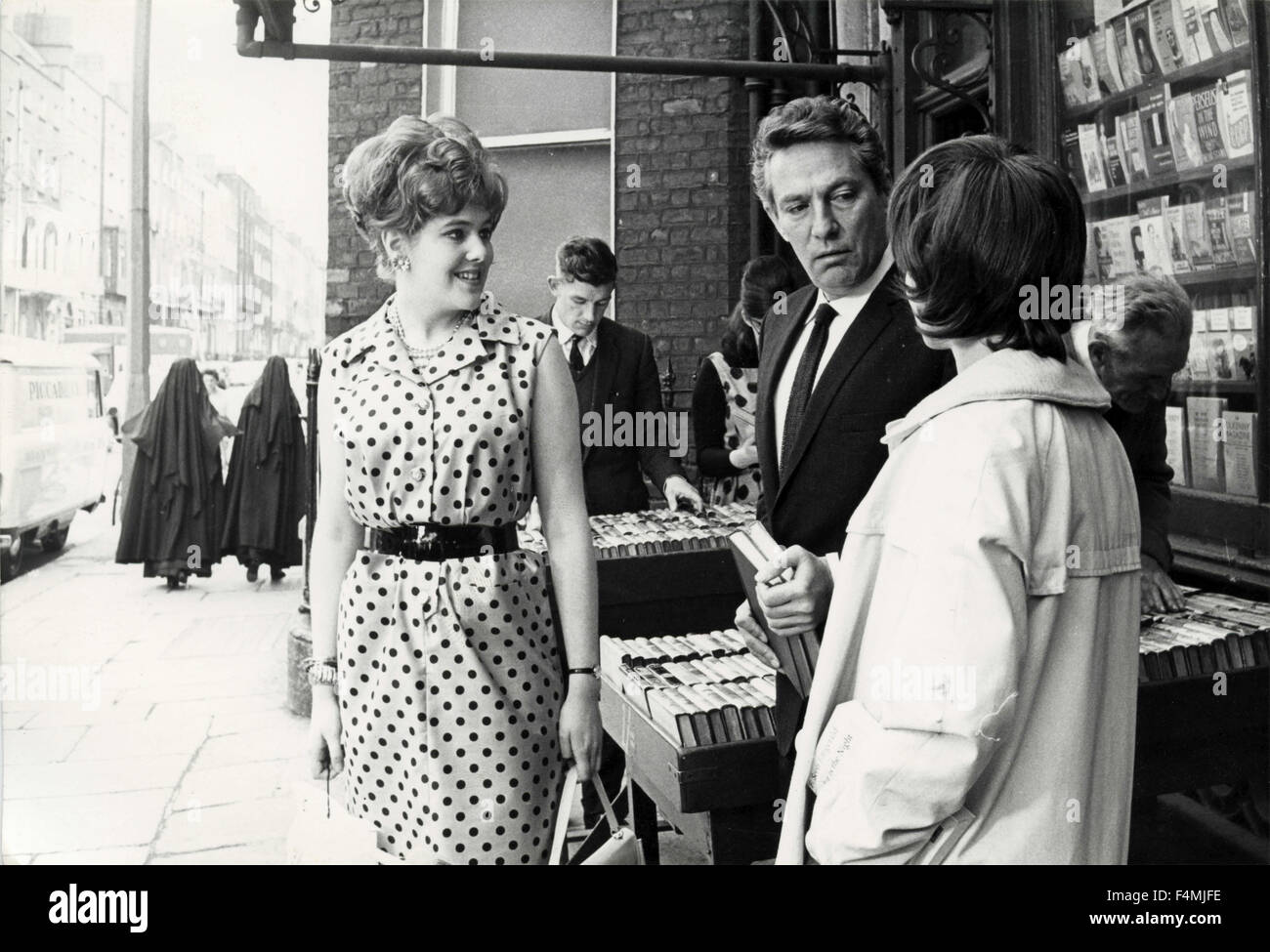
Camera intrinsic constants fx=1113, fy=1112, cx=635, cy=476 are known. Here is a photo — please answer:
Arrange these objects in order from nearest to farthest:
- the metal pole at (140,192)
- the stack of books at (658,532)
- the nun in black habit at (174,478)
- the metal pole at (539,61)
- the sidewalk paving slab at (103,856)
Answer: the stack of books at (658,532) < the sidewalk paving slab at (103,856) < the metal pole at (539,61) < the metal pole at (140,192) < the nun in black habit at (174,478)

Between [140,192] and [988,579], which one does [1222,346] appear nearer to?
[988,579]

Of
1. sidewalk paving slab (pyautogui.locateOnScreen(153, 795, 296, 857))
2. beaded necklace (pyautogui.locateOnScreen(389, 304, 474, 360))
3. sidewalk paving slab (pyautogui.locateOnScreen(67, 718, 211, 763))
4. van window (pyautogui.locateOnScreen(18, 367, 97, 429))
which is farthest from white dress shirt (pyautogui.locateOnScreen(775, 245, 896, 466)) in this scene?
sidewalk paving slab (pyautogui.locateOnScreen(67, 718, 211, 763))

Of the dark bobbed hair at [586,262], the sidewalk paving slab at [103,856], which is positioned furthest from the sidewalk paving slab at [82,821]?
the dark bobbed hair at [586,262]

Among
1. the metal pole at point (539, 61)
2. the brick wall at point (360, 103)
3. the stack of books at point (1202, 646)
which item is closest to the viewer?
the stack of books at point (1202, 646)

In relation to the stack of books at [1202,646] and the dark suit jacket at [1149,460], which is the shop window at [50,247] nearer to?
the dark suit jacket at [1149,460]

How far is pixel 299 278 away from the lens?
665cm

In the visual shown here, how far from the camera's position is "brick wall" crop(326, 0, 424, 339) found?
255 inches

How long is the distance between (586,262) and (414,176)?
5.33 ft

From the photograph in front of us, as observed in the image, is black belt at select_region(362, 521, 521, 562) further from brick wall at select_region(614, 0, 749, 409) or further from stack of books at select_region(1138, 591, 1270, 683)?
brick wall at select_region(614, 0, 749, 409)

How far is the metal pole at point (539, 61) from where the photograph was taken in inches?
159

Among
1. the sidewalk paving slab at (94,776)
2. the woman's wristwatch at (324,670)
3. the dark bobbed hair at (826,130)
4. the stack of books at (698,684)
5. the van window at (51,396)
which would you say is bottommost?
the sidewalk paving slab at (94,776)

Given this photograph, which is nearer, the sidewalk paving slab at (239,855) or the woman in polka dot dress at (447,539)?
the woman in polka dot dress at (447,539)

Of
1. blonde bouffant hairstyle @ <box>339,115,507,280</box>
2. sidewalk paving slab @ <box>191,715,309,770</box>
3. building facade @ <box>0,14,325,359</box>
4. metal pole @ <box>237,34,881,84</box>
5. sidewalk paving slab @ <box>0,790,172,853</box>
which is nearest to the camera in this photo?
blonde bouffant hairstyle @ <box>339,115,507,280</box>

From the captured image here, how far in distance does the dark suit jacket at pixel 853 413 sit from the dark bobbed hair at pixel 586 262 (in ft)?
4.79
